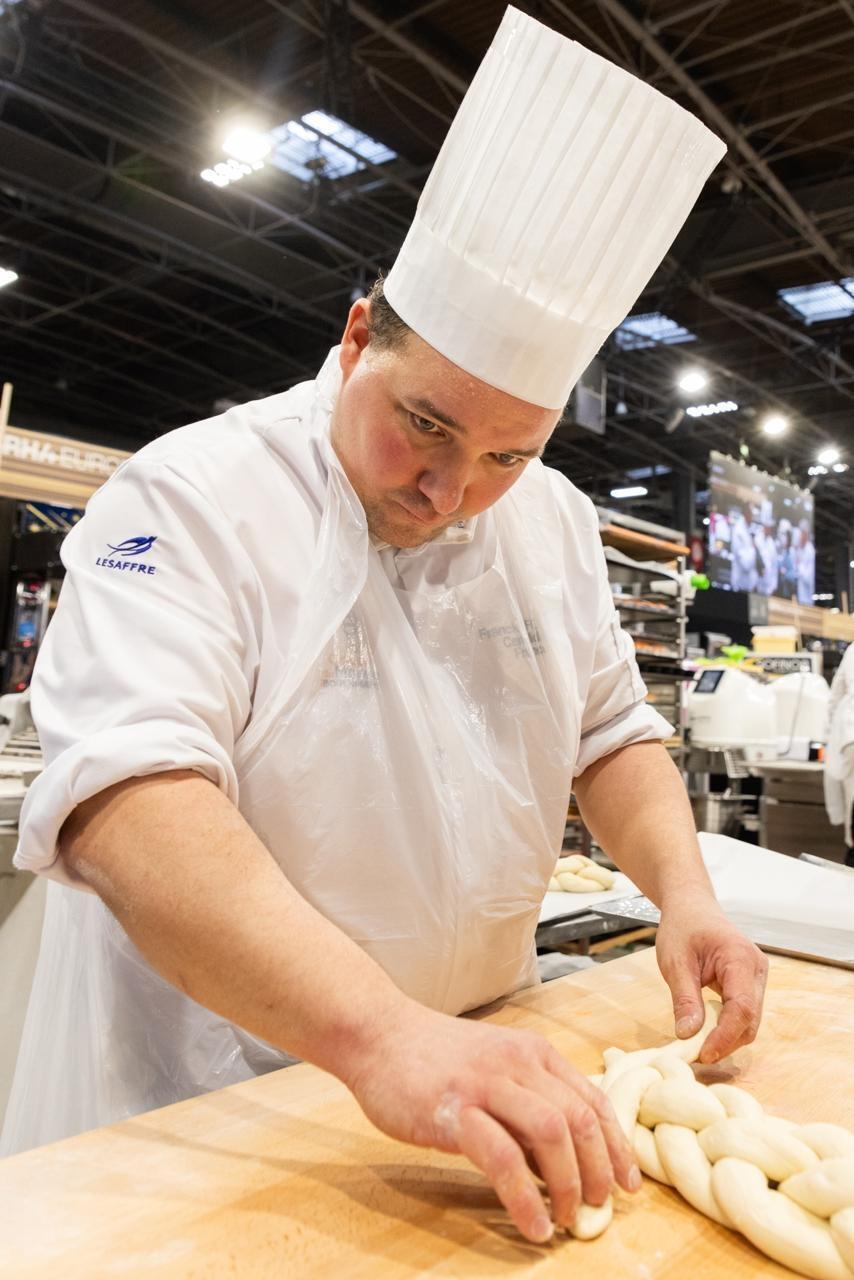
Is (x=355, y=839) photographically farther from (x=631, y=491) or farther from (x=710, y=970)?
(x=631, y=491)

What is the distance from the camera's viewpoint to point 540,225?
1.03 meters

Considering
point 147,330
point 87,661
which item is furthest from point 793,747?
point 147,330

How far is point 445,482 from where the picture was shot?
0.96 metres

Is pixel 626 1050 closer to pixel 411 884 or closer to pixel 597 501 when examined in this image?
pixel 411 884

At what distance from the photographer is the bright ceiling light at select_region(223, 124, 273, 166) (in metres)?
5.80

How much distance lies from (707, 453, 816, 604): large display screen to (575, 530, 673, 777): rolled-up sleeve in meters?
7.55

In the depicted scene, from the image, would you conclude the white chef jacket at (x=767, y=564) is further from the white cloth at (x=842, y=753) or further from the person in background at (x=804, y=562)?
the white cloth at (x=842, y=753)

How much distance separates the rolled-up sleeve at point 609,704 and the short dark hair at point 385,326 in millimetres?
471

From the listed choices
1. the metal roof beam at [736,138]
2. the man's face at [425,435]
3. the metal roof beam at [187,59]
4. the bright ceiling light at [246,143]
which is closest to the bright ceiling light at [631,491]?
the metal roof beam at [736,138]

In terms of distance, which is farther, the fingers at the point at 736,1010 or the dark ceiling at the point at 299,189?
the dark ceiling at the point at 299,189

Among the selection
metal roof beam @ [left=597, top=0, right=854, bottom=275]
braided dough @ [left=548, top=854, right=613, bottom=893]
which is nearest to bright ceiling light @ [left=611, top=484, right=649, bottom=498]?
metal roof beam @ [left=597, top=0, right=854, bottom=275]

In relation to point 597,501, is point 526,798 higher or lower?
lower

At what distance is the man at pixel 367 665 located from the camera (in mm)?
798

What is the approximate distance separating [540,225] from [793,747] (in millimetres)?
5035
